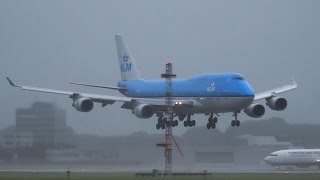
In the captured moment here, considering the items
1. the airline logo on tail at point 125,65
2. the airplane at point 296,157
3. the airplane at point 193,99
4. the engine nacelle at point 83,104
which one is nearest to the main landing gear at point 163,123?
the airplane at point 193,99

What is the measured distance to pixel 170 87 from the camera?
266 feet

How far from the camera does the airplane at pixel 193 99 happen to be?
258 feet

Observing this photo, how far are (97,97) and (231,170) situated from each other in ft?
45.1

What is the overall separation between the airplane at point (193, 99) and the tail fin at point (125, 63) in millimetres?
4246

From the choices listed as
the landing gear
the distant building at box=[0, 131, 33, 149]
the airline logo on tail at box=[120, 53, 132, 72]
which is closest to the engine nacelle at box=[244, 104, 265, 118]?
the landing gear

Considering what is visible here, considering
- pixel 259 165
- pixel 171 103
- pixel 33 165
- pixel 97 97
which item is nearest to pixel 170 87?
pixel 171 103

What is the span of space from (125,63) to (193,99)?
1587 centimetres

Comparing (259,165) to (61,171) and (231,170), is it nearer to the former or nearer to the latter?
(231,170)

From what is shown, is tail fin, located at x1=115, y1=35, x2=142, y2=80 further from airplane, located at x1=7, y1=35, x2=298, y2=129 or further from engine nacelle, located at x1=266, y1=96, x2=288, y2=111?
engine nacelle, located at x1=266, y1=96, x2=288, y2=111

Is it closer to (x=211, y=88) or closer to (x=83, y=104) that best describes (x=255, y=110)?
(x=211, y=88)

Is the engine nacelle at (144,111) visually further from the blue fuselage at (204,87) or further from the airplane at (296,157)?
the airplane at (296,157)

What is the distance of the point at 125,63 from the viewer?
9500 cm

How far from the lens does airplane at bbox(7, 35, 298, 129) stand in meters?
78.7

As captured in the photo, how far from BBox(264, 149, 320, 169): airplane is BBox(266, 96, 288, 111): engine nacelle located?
63.0ft
